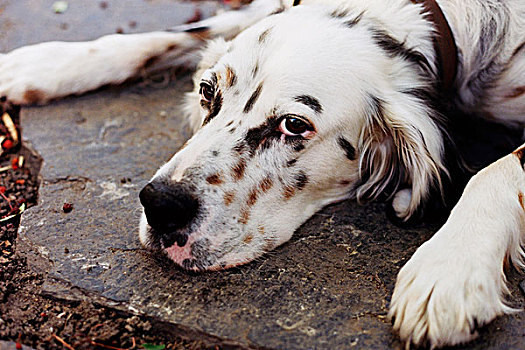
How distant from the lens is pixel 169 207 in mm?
2625

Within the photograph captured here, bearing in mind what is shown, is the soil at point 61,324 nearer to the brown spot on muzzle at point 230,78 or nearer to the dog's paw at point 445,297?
the dog's paw at point 445,297

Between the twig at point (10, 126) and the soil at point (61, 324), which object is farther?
the twig at point (10, 126)

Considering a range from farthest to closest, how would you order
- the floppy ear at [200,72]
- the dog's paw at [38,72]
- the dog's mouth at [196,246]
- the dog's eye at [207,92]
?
the dog's paw at [38,72] < the floppy ear at [200,72] < the dog's eye at [207,92] < the dog's mouth at [196,246]

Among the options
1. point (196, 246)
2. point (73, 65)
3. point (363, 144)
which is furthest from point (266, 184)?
point (73, 65)

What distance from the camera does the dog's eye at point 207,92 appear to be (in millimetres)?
3061

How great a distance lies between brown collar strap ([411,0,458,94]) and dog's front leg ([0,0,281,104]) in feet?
3.92

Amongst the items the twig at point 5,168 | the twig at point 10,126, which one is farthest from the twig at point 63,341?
the twig at point 10,126

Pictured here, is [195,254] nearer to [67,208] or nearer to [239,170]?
[239,170]

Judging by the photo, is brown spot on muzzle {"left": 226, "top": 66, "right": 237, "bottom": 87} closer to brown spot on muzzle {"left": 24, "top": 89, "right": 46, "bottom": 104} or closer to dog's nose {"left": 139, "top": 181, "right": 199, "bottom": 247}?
dog's nose {"left": 139, "top": 181, "right": 199, "bottom": 247}

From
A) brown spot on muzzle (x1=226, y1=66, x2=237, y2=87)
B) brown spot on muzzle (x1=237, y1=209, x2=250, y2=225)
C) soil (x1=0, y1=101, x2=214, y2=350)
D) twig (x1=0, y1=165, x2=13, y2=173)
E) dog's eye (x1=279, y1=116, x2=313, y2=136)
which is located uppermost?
brown spot on muzzle (x1=226, y1=66, x2=237, y2=87)

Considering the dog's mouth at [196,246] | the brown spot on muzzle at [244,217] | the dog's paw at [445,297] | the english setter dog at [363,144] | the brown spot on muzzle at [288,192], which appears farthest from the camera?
the brown spot on muzzle at [288,192]

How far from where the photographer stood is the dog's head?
2725mm

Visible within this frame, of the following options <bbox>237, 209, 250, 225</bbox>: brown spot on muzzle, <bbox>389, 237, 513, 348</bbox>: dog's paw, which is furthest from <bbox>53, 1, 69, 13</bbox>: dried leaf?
<bbox>389, 237, 513, 348</bbox>: dog's paw

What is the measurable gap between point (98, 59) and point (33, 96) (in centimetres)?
46
